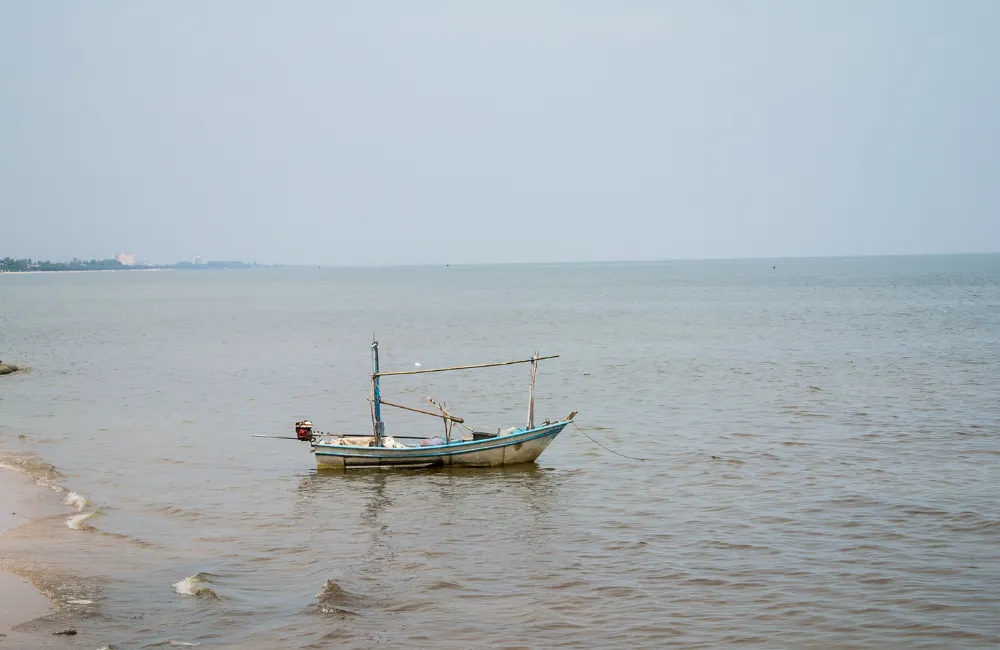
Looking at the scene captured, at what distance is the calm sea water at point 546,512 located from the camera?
14273 millimetres

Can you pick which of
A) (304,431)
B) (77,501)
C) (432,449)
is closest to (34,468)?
(77,501)

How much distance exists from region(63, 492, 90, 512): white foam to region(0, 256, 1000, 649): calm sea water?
0.15m

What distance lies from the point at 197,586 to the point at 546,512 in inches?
306

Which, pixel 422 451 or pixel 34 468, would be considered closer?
pixel 422 451

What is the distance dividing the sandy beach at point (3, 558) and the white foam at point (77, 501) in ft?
1.41

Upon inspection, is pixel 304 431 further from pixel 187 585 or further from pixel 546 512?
pixel 187 585

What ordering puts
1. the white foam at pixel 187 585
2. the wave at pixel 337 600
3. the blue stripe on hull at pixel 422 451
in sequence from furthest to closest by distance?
1. the blue stripe on hull at pixel 422 451
2. the white foam at pixel 187 585
3. the wave at pixel 337 600

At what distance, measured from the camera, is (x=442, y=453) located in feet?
80.3

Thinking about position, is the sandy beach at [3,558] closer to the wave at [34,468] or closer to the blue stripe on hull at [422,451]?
the wave at [34,468]

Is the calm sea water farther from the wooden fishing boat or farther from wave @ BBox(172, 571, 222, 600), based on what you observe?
A: the wooden fishing boat

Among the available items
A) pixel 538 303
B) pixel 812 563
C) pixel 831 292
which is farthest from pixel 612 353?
pixel 831 292

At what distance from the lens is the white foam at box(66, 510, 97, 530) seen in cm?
1916

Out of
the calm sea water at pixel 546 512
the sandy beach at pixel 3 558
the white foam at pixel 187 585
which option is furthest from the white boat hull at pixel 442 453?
the white foam at pixel 187 585

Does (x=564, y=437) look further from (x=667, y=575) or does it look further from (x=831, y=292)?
(x=831, y=292)
